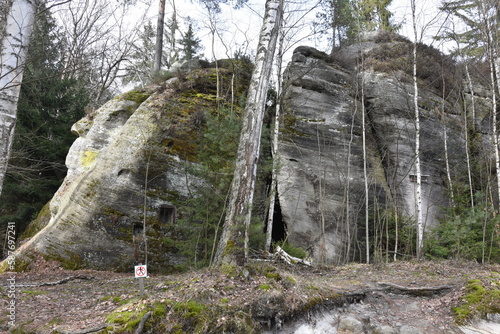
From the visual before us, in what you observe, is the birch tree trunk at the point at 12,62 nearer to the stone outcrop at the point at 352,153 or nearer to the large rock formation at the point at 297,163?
the large rock formation at the point at 297,163

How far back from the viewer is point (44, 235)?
8.70m

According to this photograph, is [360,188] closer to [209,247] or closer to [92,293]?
[209,247]

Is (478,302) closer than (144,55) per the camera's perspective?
Yes

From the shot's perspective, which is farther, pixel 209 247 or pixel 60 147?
pixel 60 147

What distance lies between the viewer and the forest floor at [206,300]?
3699 millimetres

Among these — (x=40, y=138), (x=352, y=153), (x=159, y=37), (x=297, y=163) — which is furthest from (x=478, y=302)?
(x=159, y=37)

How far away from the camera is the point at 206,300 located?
13.4ft

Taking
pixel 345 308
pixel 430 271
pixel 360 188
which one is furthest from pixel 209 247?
pixel 360 188

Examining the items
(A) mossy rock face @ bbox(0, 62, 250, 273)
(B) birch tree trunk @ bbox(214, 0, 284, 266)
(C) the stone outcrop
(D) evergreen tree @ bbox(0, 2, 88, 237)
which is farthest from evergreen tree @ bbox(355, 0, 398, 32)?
(D) evergreen tree @ bbox(0, 2, 88, 237)

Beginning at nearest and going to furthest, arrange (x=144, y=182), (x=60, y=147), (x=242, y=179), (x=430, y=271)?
(x=242, y=179)
(x=430, y=271)
(x=144, y=182)
(x=60, y=147)

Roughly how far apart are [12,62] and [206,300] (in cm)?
363

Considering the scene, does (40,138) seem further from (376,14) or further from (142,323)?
(376,14)

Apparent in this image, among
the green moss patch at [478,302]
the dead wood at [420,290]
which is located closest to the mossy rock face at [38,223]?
the dead wood at [420,290]

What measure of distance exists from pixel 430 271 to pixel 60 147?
15684mm
